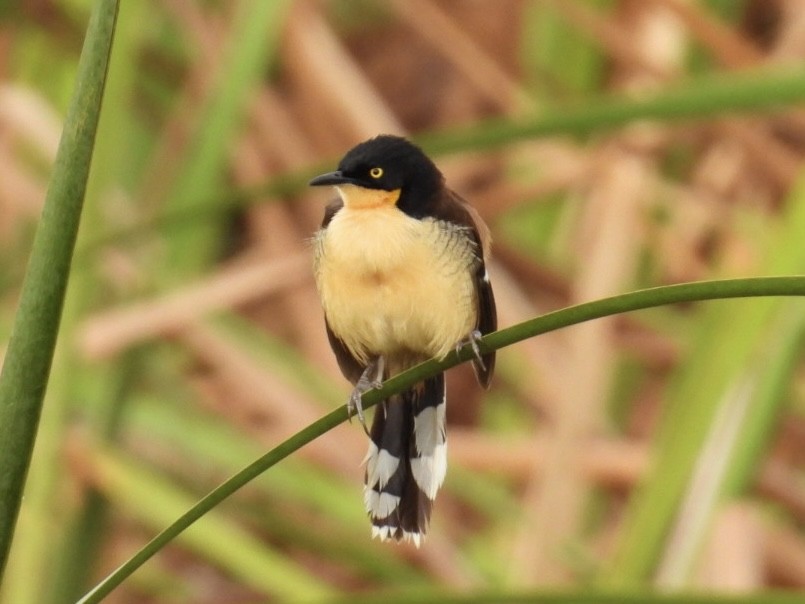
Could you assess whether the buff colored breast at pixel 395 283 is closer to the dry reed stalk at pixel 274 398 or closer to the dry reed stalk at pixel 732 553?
the dry reed stalk at pixel 732 553

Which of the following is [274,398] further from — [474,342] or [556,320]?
[556,320]

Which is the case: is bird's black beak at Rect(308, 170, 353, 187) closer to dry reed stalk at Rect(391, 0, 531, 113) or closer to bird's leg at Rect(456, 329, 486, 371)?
bird's leg at Rect(456, 329, 486, 371)

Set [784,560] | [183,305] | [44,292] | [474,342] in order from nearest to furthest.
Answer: [44,292], [474,342], [183,305], [784,560]

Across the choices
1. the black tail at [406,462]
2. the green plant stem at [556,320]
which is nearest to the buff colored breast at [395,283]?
the black tail at [406,462]

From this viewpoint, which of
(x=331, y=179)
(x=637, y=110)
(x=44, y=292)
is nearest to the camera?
(x=44, y=292)

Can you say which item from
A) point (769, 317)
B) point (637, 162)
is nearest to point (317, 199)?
point (637, 162)

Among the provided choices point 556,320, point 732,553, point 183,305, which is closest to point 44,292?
point 556,320

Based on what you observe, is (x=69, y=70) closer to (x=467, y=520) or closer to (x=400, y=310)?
(x=467, y=520)

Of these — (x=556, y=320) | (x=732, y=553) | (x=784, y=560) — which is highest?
(x=556, y=320)
